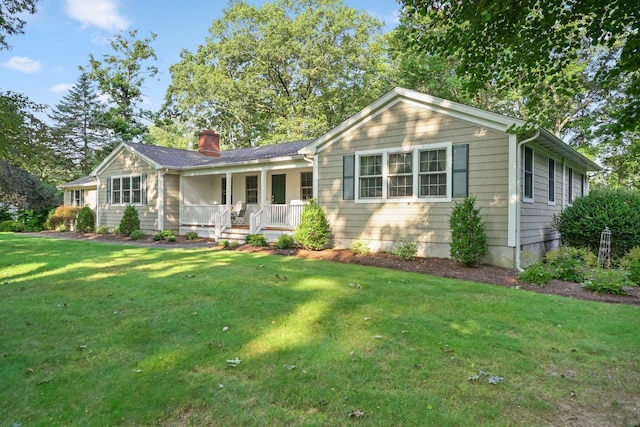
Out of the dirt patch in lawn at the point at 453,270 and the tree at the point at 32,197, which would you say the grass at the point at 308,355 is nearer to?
the dirt patch in lawn at the point at 453,270

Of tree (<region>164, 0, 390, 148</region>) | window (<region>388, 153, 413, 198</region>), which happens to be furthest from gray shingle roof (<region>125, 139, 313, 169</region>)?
tree (<region>164, 0, 390, 148</region>)

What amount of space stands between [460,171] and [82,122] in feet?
115

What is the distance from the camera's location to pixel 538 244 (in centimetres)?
1082

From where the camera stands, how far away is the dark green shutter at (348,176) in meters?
11.3

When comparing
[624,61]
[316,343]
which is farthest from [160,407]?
[624,61]

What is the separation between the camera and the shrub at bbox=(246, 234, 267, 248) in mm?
12539

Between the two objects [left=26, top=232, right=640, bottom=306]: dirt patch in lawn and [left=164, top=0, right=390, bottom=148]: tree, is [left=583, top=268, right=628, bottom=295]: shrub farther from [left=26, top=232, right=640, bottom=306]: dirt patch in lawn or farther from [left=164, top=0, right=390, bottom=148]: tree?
[left=164, top=0, right=390, bottom=148]: tree

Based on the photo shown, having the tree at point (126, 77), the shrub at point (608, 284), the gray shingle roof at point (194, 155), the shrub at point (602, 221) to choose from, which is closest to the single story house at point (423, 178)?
the shrub at point (602, 221)

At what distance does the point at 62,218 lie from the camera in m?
21.9

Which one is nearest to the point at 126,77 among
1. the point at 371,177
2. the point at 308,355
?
the point at 371,177

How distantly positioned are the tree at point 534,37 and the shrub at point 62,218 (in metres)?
23.2

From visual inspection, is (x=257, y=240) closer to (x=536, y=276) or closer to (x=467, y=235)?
(x=467, y=235)

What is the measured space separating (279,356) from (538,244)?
9.76 meters

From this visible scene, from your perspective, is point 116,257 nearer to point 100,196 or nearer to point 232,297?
point 232,297
